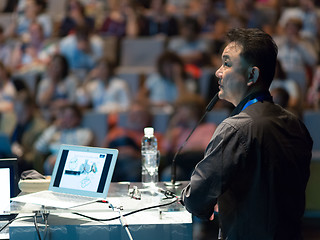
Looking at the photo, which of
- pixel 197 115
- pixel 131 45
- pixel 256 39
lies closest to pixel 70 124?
pixel 197 115

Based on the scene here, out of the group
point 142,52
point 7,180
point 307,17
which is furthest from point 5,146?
point 307,17

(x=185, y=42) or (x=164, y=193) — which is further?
(x=185, y=42)

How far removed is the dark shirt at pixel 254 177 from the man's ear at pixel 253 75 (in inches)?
3.0

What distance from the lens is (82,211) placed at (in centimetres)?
225

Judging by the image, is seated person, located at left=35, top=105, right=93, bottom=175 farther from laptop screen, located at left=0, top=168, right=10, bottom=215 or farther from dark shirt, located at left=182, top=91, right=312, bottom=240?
dark shirt, located at left=182, top=91, right=312, bottom=240

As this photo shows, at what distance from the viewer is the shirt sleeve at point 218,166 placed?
181 cm

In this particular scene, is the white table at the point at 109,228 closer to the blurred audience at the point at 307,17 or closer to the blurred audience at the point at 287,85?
the blurred audience at the point at 287,85

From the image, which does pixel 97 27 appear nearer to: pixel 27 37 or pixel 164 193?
pixel 27 37

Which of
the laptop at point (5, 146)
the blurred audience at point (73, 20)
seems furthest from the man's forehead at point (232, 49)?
the blurred audience at point (73, 20)

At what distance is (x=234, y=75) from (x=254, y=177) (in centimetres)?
36

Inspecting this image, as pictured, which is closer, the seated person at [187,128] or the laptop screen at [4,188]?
the laptop screen at [4,188]

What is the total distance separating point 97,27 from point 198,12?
1.34 metres

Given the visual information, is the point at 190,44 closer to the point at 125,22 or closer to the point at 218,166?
the point at 125,22

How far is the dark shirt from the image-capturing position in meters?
1.82
